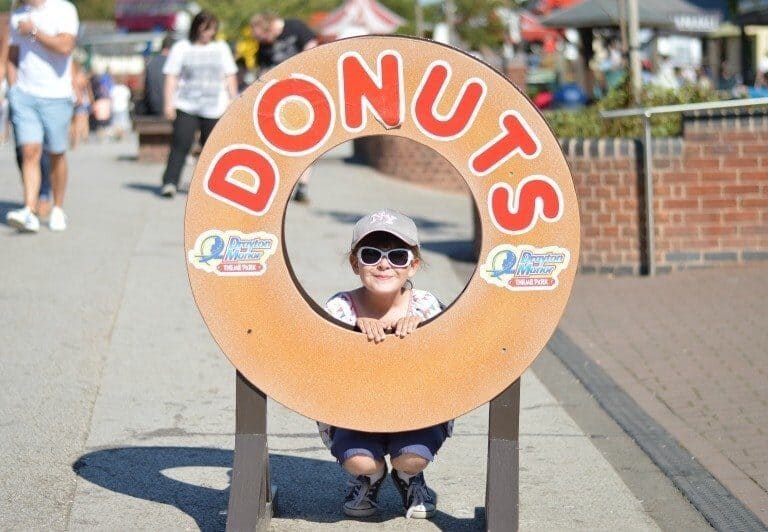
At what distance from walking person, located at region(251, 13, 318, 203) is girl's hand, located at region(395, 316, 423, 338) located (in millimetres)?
8183

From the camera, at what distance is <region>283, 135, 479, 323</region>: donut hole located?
9.27 meters

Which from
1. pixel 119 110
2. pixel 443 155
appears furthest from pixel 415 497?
pixel 119 110

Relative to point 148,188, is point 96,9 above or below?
above

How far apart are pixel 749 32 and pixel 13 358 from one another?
2717 cm

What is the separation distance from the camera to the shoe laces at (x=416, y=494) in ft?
15.2

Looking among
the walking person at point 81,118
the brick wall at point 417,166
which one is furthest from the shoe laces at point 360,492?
the walking person at point 81,118

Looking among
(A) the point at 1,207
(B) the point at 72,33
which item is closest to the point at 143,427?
(B) the point at 72,33

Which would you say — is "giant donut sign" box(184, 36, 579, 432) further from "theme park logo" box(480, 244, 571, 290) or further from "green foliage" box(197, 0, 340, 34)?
"green foliage" box(197, 0, 340, 34)

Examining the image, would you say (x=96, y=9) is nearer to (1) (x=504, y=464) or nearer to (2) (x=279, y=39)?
(2) (x=279, y=39)

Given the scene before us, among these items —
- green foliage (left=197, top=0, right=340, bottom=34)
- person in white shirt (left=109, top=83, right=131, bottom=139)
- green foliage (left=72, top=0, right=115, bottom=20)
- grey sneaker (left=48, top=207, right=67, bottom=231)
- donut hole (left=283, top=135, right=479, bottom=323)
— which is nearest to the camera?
donut hole (left=283, top=135, right=479, bottom=323)

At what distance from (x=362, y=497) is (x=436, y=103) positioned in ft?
4.80

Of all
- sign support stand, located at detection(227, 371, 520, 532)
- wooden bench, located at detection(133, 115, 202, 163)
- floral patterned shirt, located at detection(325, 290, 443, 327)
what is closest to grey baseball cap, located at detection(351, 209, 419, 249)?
floral patterned shirt, located at detection(325, 290, 443, 327)

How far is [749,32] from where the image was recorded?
31094mm

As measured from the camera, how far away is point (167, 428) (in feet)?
19.3
